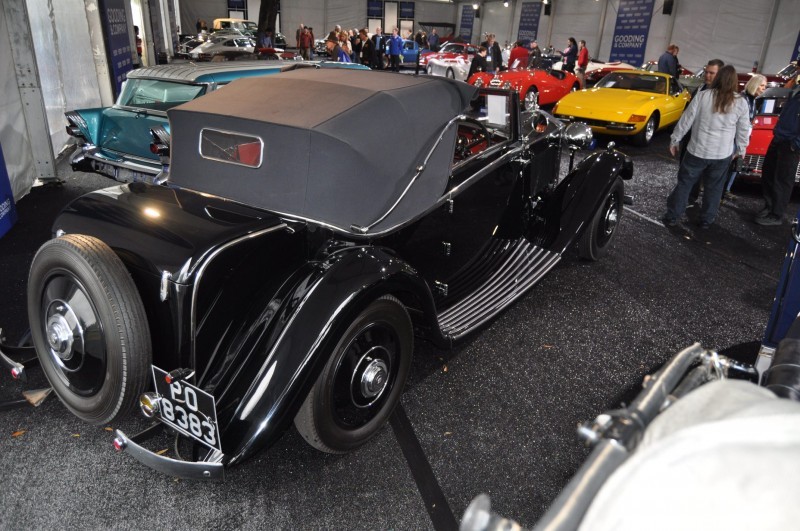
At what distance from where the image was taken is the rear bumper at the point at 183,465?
2125mm

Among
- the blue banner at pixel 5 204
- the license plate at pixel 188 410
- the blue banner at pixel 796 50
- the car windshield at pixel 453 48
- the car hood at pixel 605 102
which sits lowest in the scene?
the blue banner at pixel 5 204

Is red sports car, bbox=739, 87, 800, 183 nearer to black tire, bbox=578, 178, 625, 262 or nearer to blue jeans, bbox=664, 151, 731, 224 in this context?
blue jeans, bbox=664, 151, 731, 224

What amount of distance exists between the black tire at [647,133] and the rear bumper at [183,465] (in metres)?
9.34

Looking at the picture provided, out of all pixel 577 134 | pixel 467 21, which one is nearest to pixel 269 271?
pixel 577 134

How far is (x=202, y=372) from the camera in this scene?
237 cm

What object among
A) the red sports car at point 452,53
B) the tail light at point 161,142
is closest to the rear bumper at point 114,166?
the tail light at point 161,142

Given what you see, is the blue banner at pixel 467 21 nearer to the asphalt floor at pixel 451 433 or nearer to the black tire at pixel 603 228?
the black tire at pixel 603 228

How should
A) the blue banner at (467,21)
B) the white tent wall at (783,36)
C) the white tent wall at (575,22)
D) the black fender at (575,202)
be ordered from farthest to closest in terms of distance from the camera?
the blue banner at (467,21) → the white tent wall at (575,22) → the white tent wall at (783,36) → the black fender at (575,202)

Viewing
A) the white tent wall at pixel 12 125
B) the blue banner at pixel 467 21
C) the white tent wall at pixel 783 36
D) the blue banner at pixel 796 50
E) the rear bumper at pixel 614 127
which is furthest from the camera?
the blue banner at pixel 467 21

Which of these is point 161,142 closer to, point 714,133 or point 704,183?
point 714,133

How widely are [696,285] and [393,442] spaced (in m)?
3.26

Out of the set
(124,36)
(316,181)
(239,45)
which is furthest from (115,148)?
(239,45)

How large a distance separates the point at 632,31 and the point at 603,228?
20.9 meters

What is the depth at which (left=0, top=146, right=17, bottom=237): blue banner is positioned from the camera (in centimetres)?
513
